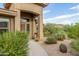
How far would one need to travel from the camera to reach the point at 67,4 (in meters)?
3.08

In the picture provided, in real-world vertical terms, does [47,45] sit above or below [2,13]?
below

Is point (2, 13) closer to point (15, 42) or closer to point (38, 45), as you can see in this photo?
point (15, 42)

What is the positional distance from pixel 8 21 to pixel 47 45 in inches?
30.5

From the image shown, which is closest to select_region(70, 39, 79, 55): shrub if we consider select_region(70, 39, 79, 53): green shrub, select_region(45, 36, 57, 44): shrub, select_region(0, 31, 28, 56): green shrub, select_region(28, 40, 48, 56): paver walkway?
select_region(70, 39, 79, 53): green shrub

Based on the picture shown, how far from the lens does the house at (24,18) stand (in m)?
2.96

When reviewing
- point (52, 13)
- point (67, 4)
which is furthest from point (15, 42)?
point (67, 4)

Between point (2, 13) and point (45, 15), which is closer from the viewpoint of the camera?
point (2, 13)

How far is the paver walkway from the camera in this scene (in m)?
3.07

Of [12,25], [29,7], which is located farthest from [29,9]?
[12,25]

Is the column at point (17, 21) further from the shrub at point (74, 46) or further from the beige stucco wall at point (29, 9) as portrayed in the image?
the shrub at point (74, 46)

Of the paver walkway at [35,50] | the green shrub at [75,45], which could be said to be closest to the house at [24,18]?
the paver walkway at [35,50]

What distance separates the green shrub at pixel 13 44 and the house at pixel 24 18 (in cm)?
9

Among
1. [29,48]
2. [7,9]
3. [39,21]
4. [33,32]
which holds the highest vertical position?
[7,9]

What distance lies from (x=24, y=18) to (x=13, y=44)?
0.48 meters
